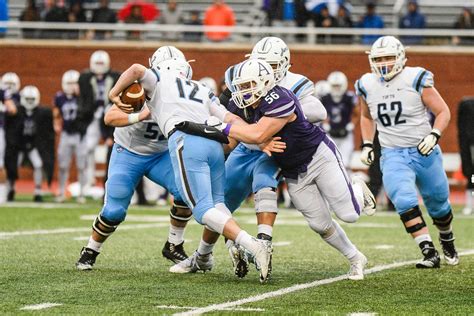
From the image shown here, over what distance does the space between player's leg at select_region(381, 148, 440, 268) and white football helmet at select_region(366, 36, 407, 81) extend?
661 millimetres

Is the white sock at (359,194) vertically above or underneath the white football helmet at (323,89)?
above

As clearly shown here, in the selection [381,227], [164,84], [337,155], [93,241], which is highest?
[164,84]

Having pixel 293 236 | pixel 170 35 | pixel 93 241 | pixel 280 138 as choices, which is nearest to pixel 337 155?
pixel 280 138

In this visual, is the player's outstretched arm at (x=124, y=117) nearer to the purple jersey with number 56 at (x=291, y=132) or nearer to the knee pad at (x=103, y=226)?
the knee pad at (x=103, y=226)

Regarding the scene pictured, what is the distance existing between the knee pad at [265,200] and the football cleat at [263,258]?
431 millimetres

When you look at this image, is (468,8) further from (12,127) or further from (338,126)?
(12,127)

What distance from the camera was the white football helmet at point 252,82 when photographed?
7.08 metres

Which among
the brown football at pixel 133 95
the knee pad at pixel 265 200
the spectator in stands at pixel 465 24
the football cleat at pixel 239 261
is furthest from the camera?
the spectator in stands at pixel 465 24

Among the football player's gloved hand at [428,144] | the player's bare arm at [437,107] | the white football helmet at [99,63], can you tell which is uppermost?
the player's bare arm at [437,107]

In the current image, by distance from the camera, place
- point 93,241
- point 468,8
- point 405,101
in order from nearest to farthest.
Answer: point 93,241, point 405,101, point 468,8

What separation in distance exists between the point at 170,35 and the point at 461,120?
19.1 ft

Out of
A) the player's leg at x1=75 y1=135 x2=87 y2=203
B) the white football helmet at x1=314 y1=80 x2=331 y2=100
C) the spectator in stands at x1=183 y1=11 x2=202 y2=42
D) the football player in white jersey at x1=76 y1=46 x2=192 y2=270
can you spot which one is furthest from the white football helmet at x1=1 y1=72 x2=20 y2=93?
the football player in white jersey at x1=76 y1=46 x2=192 y2=270

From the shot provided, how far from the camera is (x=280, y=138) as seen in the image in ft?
23.9

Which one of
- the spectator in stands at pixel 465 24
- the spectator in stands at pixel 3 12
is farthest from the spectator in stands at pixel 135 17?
the spectator in stands at pixel 465 24
